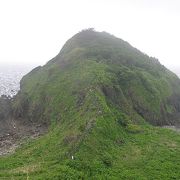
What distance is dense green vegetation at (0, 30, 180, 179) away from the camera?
45.7 meters

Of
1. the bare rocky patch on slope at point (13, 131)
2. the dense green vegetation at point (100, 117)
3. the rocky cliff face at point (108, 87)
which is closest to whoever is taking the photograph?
the dense green vegetation at point (100, 117)

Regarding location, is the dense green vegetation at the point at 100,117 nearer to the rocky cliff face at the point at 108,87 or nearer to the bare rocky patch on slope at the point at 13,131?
the rocky cliff face at the point at 108,87

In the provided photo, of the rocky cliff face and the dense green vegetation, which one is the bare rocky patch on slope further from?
the rocky cliff face

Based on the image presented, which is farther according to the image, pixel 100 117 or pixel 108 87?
pixel 108 87

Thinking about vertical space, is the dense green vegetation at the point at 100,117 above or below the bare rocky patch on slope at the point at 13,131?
above

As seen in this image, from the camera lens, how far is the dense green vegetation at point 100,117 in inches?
1799

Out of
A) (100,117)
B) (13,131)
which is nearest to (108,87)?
(100,117)

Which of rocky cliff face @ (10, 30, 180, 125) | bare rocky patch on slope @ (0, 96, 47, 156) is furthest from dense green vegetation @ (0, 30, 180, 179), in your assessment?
bare rocky patch on slope @ (0, 96, 47, 156)

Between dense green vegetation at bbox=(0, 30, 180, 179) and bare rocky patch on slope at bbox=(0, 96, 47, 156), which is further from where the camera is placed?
bare rocky patch on slope at bbox=(0, 96, 47, 156)

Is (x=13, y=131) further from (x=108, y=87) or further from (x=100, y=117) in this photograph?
(x=108, y=87)

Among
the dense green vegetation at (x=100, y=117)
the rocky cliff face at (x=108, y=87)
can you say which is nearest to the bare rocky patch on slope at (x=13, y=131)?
the dense green vegetation at (x=100, y=117)

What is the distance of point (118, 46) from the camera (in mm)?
125250

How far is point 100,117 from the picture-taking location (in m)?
60.2

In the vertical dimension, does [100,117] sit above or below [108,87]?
below
